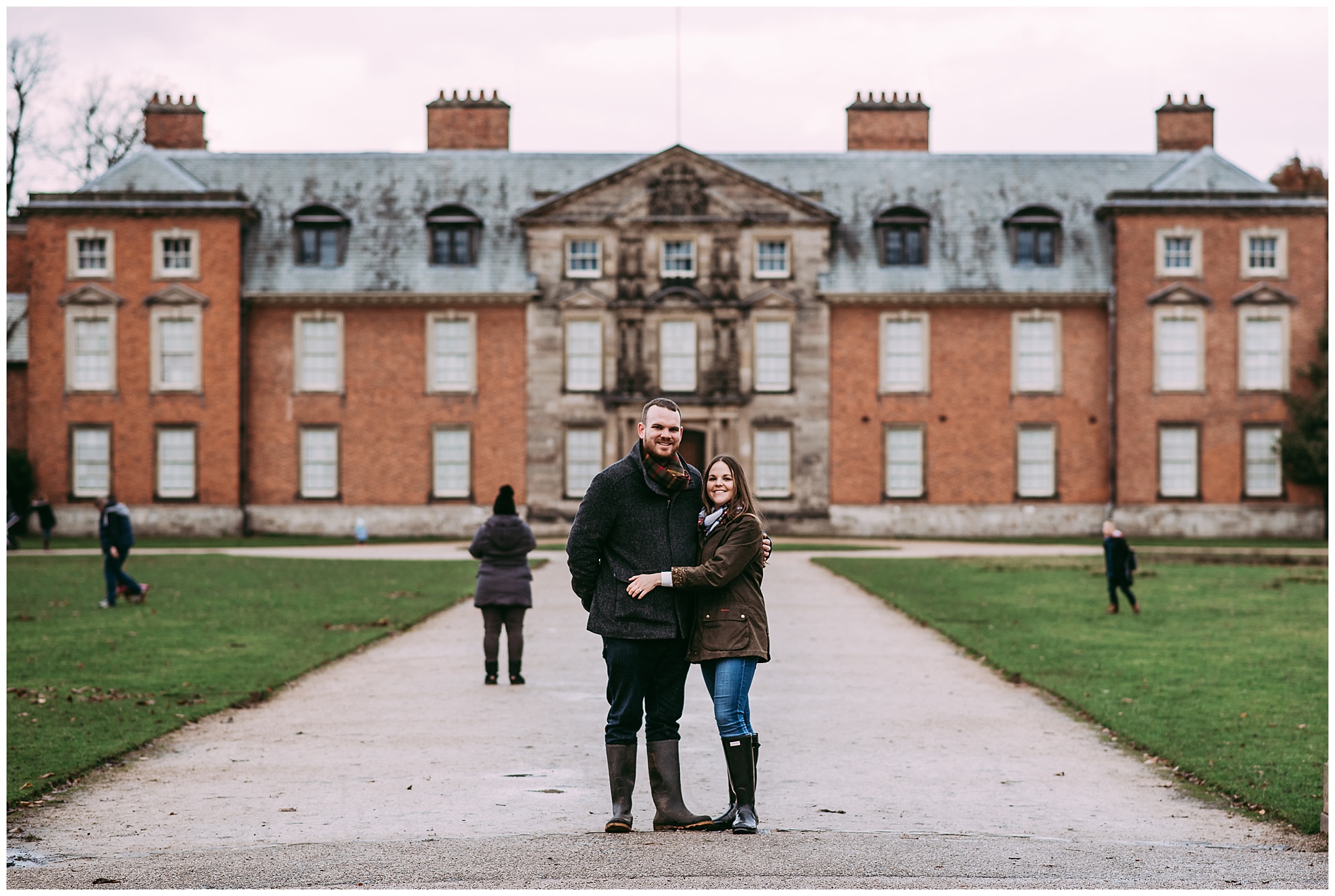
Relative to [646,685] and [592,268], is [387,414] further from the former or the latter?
[646,685]

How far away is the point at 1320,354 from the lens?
39.3m

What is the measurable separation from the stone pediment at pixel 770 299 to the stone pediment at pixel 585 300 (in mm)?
3682

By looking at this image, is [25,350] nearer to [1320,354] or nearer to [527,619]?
[527,619]

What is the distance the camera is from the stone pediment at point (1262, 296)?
3922 cm

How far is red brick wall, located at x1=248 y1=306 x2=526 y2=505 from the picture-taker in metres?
40.3

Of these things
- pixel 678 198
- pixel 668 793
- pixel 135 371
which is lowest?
pixel 668 793

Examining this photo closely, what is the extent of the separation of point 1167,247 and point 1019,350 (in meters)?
4.54

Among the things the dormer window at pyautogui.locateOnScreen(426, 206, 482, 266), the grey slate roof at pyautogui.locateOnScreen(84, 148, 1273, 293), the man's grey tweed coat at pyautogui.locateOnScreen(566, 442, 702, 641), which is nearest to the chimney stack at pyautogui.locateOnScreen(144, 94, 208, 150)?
the grey slate roof at pyautogui.locateOnScreen(84, 148, 1273, 293)

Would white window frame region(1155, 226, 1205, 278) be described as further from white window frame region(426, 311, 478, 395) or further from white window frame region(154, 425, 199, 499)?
white window frame region(154, 425, 199, 499)

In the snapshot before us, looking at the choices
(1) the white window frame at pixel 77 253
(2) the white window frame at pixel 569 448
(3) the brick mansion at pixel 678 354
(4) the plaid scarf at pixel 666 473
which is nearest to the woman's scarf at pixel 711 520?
(4) the plaid scarf at pixel 666 473

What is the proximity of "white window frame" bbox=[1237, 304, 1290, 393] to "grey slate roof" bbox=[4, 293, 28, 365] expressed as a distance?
3145 centimetres

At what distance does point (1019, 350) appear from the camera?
40.4m

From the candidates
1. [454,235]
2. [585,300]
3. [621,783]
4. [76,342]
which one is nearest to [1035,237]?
[585,300]

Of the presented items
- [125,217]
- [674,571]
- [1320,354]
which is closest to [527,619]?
[674,571]
